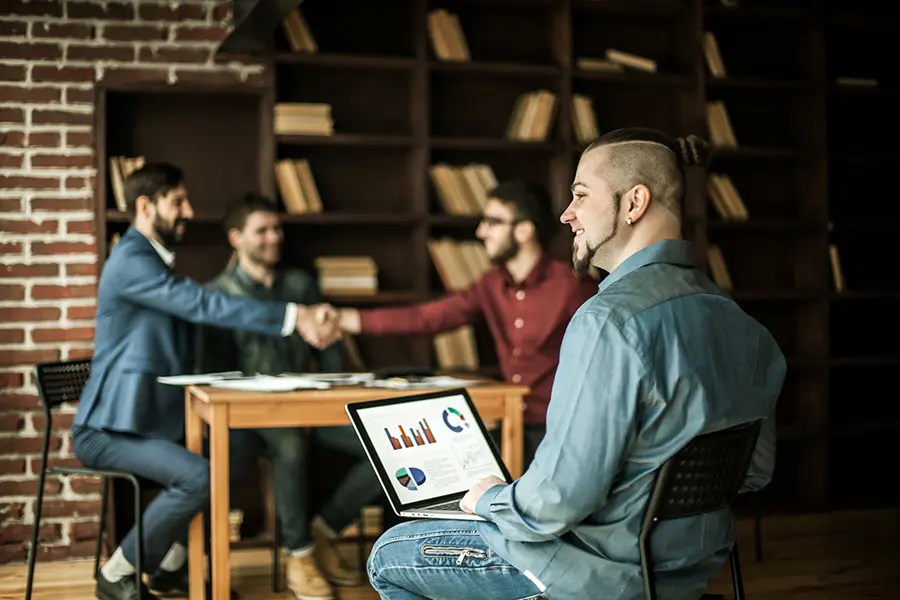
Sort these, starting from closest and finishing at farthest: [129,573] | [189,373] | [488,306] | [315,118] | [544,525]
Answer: [544,525]
[129,573]
[189,373]
[488,306]
[315,118]

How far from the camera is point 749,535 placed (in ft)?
14.8

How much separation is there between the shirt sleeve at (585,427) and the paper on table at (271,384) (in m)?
1.53

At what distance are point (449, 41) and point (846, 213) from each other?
2246 mm

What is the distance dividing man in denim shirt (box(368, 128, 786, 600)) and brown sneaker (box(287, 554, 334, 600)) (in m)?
1.66

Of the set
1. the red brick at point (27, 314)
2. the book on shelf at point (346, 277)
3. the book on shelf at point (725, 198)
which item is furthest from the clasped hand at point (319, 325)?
the book on shelf at point (725, 198)

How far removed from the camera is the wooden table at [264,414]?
9.60 ft

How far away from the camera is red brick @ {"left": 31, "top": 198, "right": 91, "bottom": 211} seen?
4.19 meters

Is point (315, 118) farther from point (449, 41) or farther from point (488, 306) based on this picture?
point (488, 306)

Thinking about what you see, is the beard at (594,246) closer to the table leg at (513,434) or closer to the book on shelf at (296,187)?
the table leg at (513,434)

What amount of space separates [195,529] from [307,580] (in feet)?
Result: 1.49

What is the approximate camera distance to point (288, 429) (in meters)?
3.79

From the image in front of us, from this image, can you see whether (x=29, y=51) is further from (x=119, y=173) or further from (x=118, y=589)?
(x=118, y=589)

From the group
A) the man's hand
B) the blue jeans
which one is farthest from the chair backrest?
the man's hand

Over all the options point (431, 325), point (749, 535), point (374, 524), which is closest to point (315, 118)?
point (431, 325)
